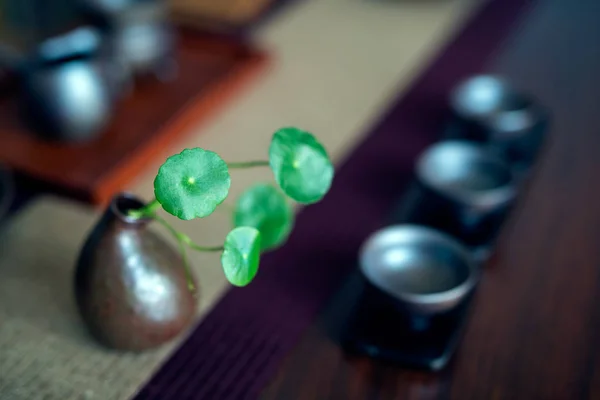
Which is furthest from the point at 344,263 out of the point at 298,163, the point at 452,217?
the point at 298,163

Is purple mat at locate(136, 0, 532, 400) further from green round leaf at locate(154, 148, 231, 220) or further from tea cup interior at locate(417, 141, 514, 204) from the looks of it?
green round leaf at locate(154, 148, 231, 220)

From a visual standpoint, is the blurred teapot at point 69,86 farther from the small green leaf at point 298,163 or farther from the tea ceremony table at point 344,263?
the small green leaf at point 298,163

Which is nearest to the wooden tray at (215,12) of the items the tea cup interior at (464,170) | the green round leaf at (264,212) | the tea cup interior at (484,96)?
the tea cup interior at (484,96)

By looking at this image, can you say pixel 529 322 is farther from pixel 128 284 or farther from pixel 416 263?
pixel 128 284

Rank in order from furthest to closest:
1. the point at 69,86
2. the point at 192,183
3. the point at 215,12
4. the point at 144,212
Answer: the point at 215,12, the point at 69,86, the point at 144,212, the point at 192,183

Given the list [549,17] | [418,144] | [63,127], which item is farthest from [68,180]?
[549,17]

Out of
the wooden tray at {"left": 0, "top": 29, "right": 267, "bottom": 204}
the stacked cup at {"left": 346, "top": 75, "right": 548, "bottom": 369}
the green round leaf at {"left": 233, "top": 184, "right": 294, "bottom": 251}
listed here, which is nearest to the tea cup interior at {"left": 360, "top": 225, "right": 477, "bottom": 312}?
the stacked cup at {"left": 346, "top": 75, "right": 548, "bottom": 369}

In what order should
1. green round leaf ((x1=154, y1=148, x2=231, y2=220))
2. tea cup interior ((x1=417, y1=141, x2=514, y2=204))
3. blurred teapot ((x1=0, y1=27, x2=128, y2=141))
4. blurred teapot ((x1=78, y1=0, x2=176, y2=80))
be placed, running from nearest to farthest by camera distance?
green round leaf ((x1=154, y1=148, x2=231, y2=220))
tea cup interior ((x1=417, y1=141, x2=514, y2=204))
blurred teapot ((x1=0, y1=27, x2=128, y2=141))
blurred teapot ((x1=78, y1=0, x2=176, y2=80))
